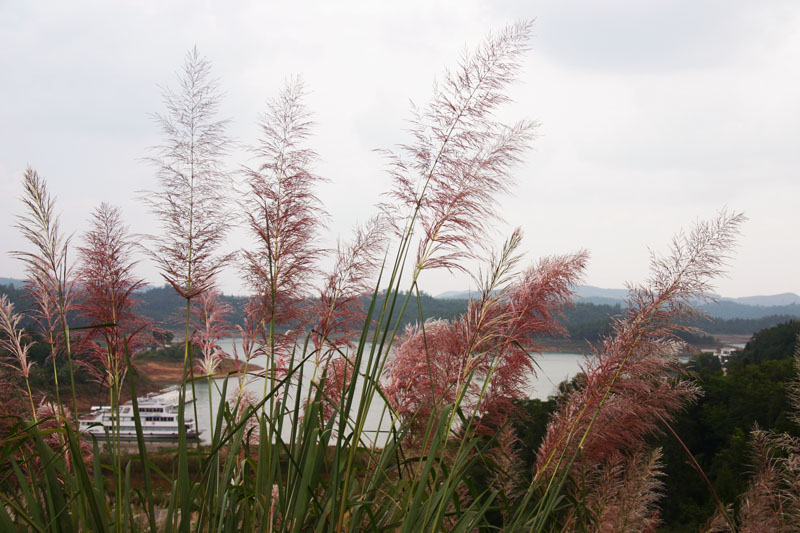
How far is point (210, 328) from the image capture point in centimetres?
268

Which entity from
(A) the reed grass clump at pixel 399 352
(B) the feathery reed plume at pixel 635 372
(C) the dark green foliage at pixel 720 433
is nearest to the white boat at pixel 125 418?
(A) the reed grass clump at pixel 399 352

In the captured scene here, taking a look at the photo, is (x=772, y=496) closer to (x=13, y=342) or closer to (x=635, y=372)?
(x=635, y=372)

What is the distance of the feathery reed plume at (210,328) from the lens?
103 inches

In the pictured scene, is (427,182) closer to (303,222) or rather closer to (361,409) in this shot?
(303,222)

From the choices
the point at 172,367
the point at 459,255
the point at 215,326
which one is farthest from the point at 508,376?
the point at 172,367

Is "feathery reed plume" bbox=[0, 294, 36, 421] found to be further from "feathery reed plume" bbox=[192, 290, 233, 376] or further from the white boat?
"feathery reed plume" bbox=[192, 290, 233, 376]

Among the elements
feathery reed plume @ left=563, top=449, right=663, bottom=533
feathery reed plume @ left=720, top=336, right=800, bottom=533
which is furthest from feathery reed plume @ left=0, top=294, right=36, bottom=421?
feathery reed plume @ left=720, top=336, right=800, bottom=533

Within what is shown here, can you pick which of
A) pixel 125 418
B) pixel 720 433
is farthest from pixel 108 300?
pixel 720 433

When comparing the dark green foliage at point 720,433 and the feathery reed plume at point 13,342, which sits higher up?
the feathery reed plume at point 13,342

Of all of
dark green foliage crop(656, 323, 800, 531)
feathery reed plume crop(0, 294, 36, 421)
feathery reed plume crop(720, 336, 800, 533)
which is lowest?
dark green foliage crop(656, 323, 800, 531)

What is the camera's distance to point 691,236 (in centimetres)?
226

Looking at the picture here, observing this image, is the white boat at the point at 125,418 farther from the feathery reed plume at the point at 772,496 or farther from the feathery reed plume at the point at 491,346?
the feathery reed plume at the point at 772,496

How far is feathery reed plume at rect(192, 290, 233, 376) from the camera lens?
261 centimetres

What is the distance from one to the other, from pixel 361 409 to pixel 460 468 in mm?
351
